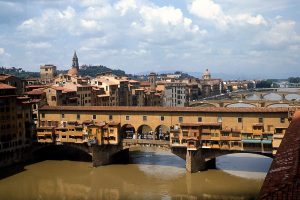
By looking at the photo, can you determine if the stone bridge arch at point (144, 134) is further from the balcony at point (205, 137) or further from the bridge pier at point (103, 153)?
the balcony at point (205, 137)

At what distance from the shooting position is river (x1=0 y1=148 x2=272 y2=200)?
111 ft

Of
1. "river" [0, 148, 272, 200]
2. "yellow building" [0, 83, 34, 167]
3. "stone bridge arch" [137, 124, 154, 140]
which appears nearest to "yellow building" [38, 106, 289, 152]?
"stone bridge arch" [137, 124, 154, 140]

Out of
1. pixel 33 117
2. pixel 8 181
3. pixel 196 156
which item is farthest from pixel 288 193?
pixel 33 117

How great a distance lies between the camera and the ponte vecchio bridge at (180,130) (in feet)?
128

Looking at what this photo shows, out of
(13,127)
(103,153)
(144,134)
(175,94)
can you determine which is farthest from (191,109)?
(175,94)

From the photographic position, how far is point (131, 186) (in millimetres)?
36375

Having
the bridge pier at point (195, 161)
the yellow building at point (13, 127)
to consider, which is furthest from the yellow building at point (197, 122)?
the yellow building at point (13, 127)

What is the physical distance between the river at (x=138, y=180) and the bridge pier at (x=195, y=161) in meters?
0.72

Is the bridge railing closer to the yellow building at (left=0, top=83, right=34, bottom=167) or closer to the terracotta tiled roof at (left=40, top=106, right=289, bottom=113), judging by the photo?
the terracotta tiled roof at (left=40, top=106, right=289, bottom=113)

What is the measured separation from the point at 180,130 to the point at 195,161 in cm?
345

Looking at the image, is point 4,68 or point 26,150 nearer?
point 26,150

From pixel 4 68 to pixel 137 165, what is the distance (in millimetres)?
117418

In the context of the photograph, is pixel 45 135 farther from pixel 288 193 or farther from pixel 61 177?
pixel 288 193

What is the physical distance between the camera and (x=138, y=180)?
3794cm
